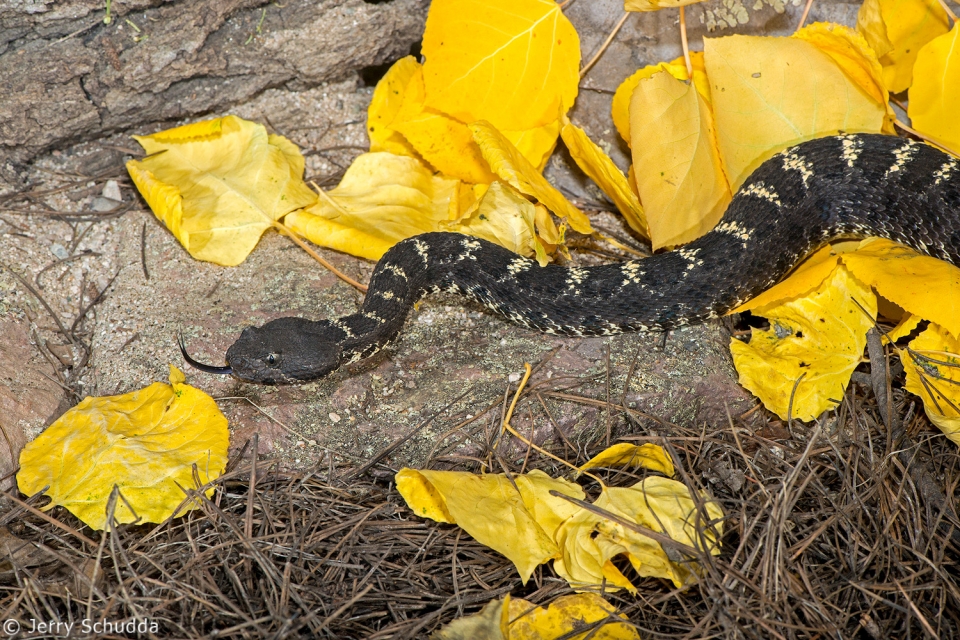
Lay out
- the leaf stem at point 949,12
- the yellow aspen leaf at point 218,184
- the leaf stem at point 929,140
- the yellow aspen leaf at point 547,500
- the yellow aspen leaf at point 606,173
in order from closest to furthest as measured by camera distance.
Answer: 1. the yellow aspen leaf at point 547,500
2. the leaf stem at point 949,12
3. the leaf stem at point 929,140
4. the yellow aspen leaf at point 606,173
5. the yellow aspen leaf at point 218,184

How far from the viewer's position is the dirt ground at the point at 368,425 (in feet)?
12.4

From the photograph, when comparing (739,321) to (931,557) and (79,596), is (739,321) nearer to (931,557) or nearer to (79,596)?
(931,557)

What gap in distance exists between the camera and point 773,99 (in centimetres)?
499

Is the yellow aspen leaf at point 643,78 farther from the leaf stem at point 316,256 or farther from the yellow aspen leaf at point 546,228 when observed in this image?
the leaf stem at point 316,256

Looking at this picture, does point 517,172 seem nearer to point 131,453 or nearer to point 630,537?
point 630,537

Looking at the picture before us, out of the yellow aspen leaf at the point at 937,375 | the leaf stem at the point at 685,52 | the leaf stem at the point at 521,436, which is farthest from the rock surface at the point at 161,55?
the yellow aspen leaf at the point at 937,375

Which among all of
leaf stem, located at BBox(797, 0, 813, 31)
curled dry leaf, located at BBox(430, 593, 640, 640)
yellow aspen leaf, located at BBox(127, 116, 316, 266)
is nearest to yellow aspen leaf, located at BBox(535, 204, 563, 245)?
yellow aspen leaf, located at BBox(127, 116, 316, 266)

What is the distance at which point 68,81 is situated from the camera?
547 centimetres

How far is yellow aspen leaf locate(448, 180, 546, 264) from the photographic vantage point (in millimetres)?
5395

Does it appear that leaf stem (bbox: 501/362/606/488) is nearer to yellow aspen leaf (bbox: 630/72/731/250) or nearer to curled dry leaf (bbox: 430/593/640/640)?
curled dry leaf (bbox: 430/593/640/640)

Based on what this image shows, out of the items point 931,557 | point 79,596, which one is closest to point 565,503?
point 931,557

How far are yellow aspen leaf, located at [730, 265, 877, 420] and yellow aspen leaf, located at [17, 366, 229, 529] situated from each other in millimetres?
3160

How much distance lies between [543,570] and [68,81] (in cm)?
464

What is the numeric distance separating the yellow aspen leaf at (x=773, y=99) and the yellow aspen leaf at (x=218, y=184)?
2593 mm
